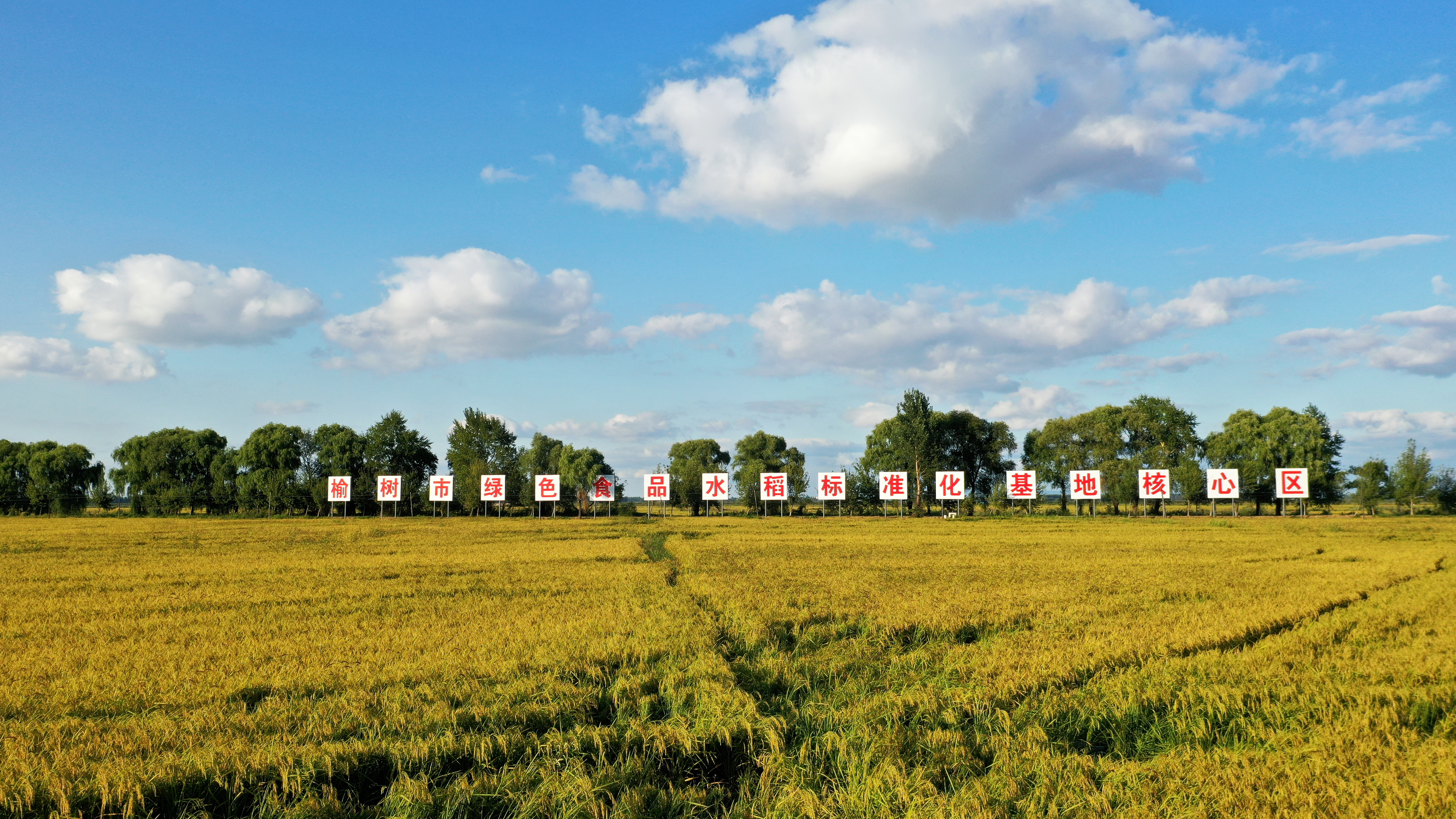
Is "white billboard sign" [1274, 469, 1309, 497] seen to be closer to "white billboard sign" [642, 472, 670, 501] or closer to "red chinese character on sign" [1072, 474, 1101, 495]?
"red chinese character on sign" [1072, 474, 1101, 495]

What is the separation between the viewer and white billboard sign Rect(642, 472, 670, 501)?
72.8m

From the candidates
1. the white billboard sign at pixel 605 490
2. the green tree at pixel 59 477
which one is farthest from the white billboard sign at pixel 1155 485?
the green tree at pixel 59 477

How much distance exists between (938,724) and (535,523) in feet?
184

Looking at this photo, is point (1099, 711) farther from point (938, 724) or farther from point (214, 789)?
point (214, 789)

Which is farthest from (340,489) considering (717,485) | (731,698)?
(731,698)

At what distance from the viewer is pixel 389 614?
15.4 meters

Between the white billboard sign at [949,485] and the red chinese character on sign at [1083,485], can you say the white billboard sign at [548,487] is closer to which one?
the white billboard sign at [949,485]

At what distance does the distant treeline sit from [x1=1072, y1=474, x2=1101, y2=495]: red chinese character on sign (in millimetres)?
9481

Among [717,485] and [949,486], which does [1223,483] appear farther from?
[717,485]

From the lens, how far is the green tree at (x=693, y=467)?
88250 millimetres

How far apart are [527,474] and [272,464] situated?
29.9m

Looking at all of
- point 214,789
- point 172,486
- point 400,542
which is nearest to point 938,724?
point 214,789

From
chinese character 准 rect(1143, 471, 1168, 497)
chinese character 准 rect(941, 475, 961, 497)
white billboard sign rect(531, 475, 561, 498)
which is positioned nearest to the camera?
chinese character 准 rect(1143, 471, 1168, 497)

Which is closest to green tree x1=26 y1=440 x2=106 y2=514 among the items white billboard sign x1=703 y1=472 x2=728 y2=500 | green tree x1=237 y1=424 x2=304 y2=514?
green tree x1=237 y1=424 x2=304 y2=514
